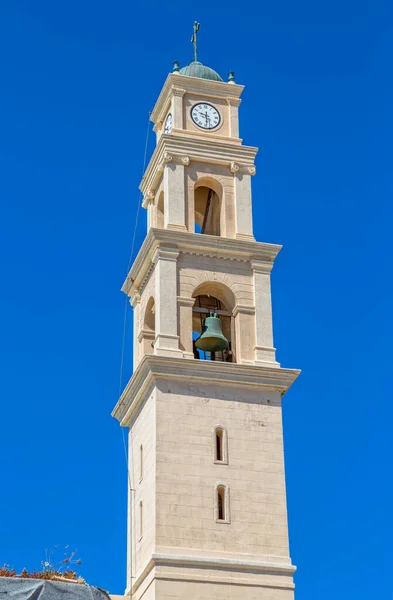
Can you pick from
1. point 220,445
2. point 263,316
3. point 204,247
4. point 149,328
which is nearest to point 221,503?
point 220,445

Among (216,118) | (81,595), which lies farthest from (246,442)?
(216,118)

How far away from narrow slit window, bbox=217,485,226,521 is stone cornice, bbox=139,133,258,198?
467 inches

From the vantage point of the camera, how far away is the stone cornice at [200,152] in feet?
147

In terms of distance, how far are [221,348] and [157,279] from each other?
3.11 m

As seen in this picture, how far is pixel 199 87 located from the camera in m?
46.9

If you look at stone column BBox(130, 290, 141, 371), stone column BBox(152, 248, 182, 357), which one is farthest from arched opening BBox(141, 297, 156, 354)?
stone column BBox(152, 248, 182, 357)

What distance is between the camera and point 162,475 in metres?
39.2

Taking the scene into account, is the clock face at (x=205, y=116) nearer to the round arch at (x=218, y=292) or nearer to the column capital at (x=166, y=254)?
the column capital at (x=166, y=254)

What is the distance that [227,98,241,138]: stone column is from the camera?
153ft

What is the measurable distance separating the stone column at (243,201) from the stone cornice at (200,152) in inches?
4.0

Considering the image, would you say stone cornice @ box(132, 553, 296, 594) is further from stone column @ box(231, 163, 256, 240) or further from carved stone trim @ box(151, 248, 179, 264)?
stone column @ box(231, 163, 256, 240)

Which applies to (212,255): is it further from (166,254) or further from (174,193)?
(174,193)

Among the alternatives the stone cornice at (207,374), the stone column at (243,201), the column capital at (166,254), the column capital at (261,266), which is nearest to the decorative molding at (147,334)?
the stone cornice at (207,374)

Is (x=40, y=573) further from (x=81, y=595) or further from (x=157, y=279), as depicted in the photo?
(x=157, y=279)
